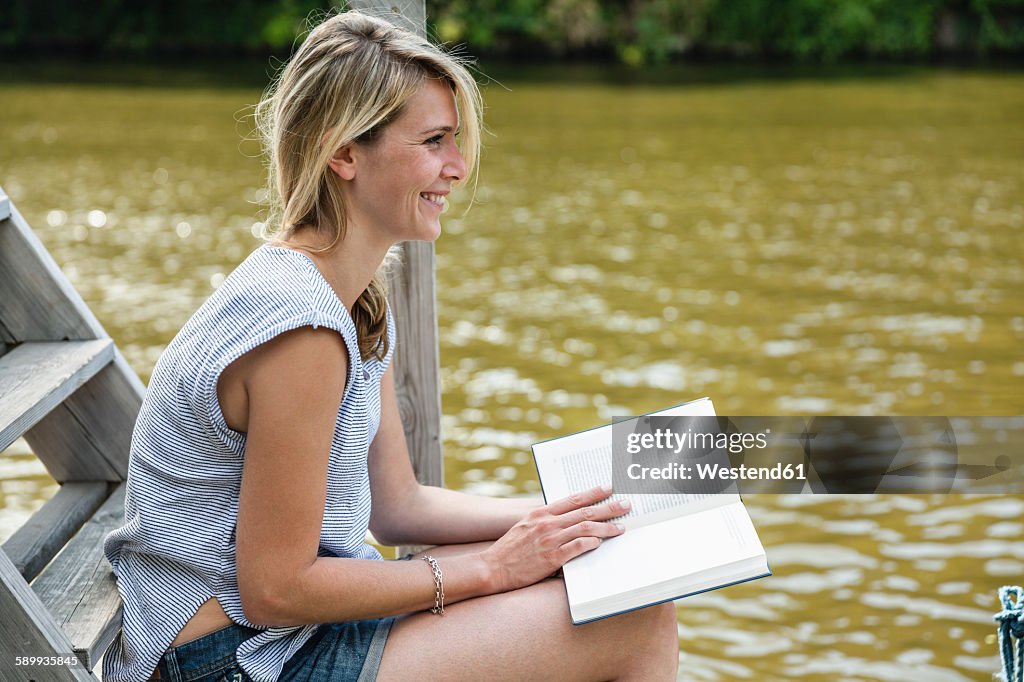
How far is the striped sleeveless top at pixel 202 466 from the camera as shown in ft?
6.20

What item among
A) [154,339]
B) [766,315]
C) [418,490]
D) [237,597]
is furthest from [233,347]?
[766,315]

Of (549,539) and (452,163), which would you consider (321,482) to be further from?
(452,163)

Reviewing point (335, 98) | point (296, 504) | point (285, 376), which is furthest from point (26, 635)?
point (335, 98)

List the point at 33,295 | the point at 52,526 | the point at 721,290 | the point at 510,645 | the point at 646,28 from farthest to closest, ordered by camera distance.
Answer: the point at 646,28
the point at 721,290
the point at 33,295
the point at 52,526
the point at 510,645

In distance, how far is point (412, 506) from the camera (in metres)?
2.45

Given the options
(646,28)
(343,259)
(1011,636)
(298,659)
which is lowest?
(1011,636)

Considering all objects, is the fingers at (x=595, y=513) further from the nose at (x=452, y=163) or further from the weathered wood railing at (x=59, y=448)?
the weathered wood railing at (x=59, y=448)

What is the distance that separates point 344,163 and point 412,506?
0.76 meters

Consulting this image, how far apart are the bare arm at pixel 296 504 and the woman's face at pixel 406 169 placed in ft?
0.93

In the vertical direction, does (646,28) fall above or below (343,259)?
above

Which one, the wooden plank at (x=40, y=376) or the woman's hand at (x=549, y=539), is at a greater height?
the wooden plank at (x=40, y=376)

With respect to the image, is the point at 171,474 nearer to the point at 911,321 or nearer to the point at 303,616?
the point at 303,616

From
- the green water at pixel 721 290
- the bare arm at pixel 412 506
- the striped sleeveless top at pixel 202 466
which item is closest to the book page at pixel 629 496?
the bare arm at pixel 412 506

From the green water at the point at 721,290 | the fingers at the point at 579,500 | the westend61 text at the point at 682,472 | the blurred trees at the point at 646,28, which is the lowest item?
the green water at the point at 721,290
